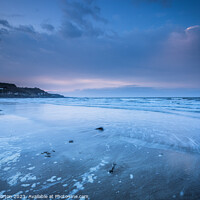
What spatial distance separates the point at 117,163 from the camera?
236 centimetres

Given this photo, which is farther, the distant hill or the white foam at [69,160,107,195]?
the distant hill

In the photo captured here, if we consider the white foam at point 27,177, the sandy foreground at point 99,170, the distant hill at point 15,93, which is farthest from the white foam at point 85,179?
the distant hill at point 15,93

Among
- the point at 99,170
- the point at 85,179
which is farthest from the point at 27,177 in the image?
the point at 99,170

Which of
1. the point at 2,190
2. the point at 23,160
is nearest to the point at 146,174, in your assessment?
the point at 2,190

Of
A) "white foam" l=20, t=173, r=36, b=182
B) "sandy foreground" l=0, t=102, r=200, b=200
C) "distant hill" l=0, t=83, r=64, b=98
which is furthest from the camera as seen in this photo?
"distant hill" l=0, t=83, r=64, b=98

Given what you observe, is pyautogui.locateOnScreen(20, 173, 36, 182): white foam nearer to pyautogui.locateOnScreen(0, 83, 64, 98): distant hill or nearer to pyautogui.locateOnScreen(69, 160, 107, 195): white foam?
pyautogui.locateOnScreen(69, 160, 107, 195): white foam

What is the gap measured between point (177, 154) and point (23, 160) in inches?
141

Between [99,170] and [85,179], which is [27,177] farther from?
[99,170]

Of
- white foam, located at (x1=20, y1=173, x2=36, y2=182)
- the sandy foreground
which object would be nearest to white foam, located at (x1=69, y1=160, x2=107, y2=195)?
the sandy foreground

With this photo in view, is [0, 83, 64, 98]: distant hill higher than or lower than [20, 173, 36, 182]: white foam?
higher

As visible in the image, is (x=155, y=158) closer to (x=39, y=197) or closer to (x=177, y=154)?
(x=177, y=154)

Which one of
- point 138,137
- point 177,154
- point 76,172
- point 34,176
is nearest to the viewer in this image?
point 34,176

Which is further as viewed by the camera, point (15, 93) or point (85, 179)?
point (15, 93)

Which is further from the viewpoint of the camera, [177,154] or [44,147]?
[44,147]
